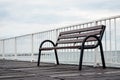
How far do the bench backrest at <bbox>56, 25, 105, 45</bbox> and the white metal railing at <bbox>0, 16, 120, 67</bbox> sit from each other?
14.0 inches

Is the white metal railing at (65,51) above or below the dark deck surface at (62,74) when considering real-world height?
above

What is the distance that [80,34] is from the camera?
7809mm

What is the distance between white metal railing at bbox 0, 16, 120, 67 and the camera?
23.1ft

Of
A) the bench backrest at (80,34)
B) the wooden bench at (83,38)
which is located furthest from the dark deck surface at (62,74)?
the bench backrest at (80,34)

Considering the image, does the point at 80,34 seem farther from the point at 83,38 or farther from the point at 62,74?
the point at 62,74

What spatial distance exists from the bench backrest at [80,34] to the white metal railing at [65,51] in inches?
14.0

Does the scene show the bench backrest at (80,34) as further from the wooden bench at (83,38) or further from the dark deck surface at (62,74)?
the dark deck surface at (62,74)

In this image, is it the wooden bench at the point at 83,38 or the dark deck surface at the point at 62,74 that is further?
the wooden bench at the point at 83,38

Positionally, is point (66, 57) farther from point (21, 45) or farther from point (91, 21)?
point (21, 45)

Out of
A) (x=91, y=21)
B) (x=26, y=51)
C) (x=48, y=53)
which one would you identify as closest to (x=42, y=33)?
(x=48, y=53)

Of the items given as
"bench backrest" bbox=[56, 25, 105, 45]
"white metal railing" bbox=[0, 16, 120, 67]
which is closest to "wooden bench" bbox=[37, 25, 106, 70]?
"bench backrest" bbox=[56, 25, 105, 45]

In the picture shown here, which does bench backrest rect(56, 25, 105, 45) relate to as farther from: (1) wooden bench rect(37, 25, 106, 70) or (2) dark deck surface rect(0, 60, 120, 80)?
(2) dark deck surface rect(0, 60, 120, 80)

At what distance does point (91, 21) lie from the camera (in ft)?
26.1

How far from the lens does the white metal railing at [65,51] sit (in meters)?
7.05
